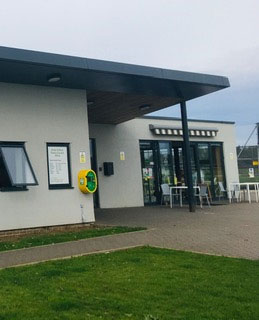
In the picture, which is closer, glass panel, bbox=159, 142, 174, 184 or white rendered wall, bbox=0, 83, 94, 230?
white rendered wall, bbox=0, 83, 94, 230

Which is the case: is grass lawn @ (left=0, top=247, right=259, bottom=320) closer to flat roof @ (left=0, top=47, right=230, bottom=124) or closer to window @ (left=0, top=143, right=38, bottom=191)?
window @ (left=0, top=143, right=38, bottom=191)

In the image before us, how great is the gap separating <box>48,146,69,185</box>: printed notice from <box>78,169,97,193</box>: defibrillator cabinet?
34 cm

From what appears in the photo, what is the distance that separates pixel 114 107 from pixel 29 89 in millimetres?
4420

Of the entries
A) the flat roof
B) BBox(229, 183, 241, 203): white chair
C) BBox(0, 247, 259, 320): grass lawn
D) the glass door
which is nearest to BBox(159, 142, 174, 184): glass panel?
the glass door

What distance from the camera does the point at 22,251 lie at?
25.5 feet

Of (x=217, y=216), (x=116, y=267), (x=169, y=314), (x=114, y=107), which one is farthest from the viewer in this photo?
(x=114, y=107)

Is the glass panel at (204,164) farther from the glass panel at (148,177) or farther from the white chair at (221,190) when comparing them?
the glass panel at (148,177)

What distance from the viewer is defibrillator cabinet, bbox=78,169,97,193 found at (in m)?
11.3

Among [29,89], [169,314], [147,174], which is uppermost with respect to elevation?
[29,89]

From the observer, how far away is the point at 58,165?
37.0 ft

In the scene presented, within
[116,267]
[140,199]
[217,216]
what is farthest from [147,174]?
[116,267]

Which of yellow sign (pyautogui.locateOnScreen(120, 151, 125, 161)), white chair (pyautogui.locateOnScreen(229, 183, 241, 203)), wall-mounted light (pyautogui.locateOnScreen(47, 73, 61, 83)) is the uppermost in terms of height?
wall-mounted light (pyautogui.locateOnScreen(47, 73, 61, 83))

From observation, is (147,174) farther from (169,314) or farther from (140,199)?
(169,314)

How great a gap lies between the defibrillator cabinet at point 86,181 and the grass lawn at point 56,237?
1068mm
